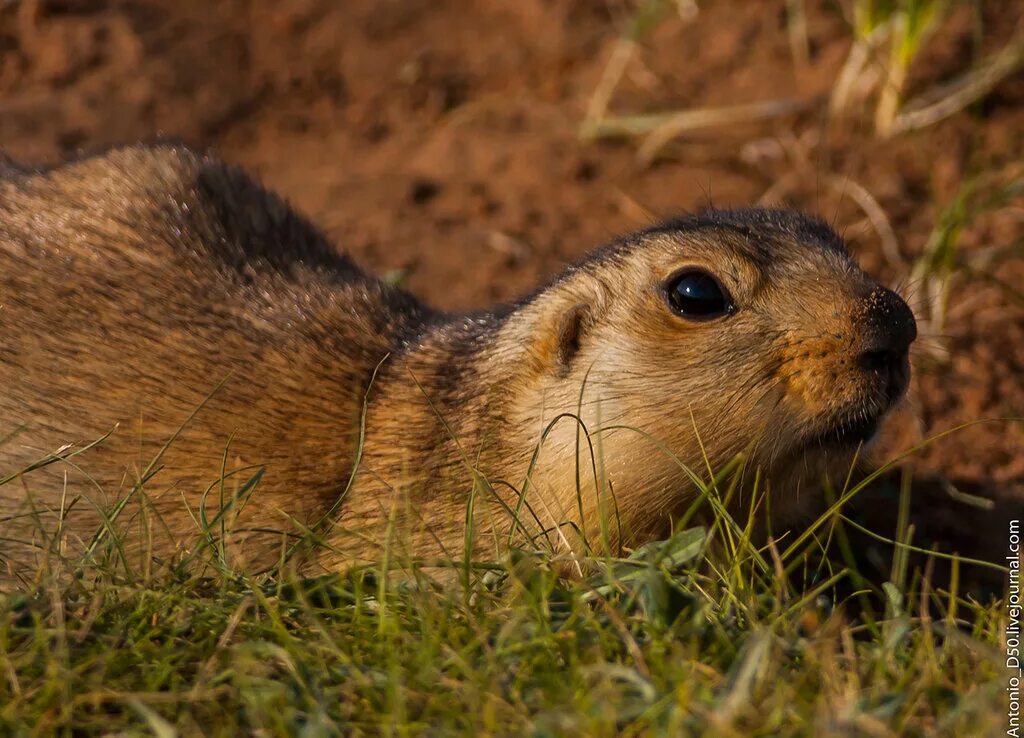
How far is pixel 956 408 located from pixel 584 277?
7.83ft

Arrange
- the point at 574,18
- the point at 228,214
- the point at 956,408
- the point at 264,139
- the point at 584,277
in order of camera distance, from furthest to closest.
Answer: the point at 574,18 < the point at 264,139 < the point at 956,408 < the point at 228,214 < the point at 584,277

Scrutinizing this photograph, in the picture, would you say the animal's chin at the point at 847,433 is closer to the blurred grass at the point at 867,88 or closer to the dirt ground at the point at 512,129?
the dirt ground at the point at 512,129

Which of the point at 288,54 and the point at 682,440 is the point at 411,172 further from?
the point at 682,440

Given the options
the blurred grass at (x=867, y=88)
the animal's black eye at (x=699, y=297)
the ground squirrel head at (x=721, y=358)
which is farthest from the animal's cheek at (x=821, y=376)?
the blurred grass at (x=867, y=88)

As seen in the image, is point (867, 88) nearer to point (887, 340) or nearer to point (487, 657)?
point (887, 340)

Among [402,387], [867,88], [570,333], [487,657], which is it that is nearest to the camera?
[487,657]

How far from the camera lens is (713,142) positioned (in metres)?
7.45

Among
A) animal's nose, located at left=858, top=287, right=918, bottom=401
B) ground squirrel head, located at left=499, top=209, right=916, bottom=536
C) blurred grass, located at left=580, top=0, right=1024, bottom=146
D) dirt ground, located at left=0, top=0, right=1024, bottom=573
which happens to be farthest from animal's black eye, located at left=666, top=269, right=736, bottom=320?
blurred grass, located at left=580, top=0, right=1024, bottom=146

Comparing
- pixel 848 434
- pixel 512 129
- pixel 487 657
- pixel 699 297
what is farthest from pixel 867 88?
pixel 487 657

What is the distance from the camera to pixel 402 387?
4.61 m

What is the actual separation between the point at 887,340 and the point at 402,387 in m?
1.59

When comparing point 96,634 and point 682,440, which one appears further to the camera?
point 682,440

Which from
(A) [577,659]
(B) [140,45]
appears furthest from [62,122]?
(A) [577,659]

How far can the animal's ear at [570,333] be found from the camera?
431cm
